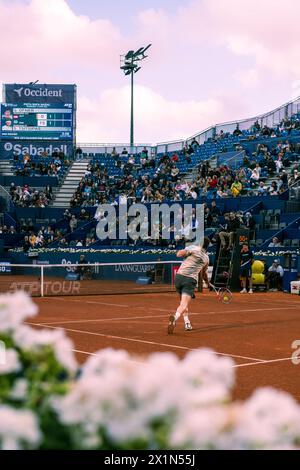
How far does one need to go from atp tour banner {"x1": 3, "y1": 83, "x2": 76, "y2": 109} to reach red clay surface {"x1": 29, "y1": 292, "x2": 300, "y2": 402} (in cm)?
3920

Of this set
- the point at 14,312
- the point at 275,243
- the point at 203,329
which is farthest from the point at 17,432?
the point at 275,243

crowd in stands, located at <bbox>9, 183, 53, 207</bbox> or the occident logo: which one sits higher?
the occident logo

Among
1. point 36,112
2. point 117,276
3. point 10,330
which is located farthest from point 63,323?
point 36,112

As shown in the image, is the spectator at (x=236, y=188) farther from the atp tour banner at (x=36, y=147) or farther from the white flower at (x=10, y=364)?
the white flower at (x=10, y=364)

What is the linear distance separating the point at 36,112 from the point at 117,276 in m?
29.6

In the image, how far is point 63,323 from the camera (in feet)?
56.3

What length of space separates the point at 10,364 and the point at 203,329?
1396cm

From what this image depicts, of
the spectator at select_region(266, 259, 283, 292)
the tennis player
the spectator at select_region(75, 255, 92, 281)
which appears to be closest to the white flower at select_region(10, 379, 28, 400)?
the tennis player

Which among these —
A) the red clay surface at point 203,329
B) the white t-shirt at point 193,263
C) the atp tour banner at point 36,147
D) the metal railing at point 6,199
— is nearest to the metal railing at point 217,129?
the atp tour banner at point 36,147

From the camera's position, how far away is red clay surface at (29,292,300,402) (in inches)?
438

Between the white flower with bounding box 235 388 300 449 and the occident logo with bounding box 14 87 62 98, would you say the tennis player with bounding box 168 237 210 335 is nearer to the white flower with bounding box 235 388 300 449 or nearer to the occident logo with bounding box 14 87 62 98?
the white flower with bounding box 235 388 300 449

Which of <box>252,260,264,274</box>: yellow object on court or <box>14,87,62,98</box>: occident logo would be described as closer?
<box>252,260,264,274</box>: yellow object on court

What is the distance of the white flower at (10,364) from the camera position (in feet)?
8.08

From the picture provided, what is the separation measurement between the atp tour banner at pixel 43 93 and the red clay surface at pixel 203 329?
3920cm
